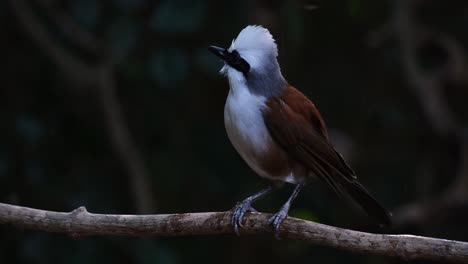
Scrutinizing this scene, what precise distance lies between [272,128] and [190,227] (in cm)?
50

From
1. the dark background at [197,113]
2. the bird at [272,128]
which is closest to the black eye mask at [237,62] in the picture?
the bird at [272,128]

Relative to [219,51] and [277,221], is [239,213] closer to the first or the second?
[277,221]

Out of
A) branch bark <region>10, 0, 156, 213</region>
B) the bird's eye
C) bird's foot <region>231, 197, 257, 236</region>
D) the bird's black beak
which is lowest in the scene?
bird's foot <region>231, 197, 257, 236</region>

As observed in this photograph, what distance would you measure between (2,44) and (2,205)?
1920 millimetres

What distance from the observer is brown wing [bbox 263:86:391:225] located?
3.70m

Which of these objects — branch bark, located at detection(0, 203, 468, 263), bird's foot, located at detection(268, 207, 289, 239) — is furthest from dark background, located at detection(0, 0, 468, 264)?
bird's foot, located at detection(268, 207, 289, 239)

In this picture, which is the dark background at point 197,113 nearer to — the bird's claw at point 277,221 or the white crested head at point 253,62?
the white crested head at point 253,62

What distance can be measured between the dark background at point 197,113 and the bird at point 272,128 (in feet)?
2.91

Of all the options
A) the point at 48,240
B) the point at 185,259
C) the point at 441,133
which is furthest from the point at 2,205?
the point at 441,133

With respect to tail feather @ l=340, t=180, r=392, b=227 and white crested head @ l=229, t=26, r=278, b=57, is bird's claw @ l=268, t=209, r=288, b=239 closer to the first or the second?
tail feather @ l=340, t=180, r=392, b=227

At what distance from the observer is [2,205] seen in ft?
11.6

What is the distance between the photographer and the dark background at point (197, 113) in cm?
471

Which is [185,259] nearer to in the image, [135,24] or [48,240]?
[48,240]

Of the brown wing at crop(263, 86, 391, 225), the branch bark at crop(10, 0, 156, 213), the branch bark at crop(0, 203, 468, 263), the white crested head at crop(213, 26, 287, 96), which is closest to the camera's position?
the branch bark at crop(0, 203, 468, 263)
